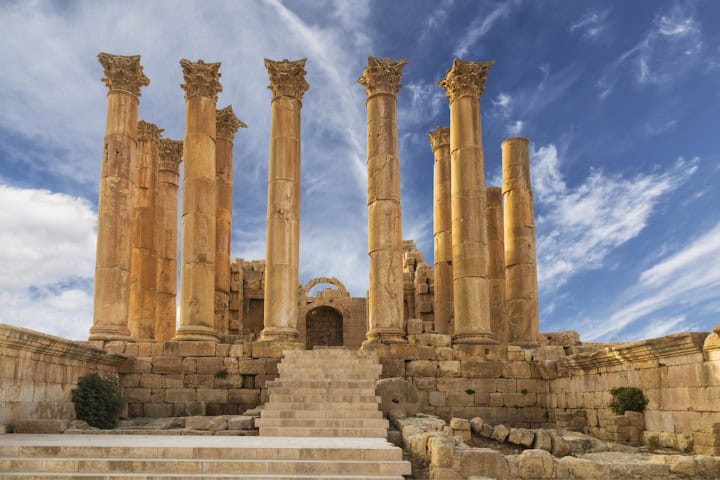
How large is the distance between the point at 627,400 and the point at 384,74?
49.9 ft

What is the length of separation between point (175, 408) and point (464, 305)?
35.5 feet

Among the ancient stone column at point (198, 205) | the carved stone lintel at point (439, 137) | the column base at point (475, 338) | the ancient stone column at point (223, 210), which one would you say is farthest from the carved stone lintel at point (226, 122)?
the column base at point (475, 338)

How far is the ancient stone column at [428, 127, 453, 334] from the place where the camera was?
1225 inches

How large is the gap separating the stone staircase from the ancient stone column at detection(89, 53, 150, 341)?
6.51 metres

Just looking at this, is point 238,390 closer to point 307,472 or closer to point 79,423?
point 79,423

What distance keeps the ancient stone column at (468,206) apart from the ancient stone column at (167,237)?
503 inches

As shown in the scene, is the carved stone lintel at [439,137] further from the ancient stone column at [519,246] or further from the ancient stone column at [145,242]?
the ancient stone column at [145,242]

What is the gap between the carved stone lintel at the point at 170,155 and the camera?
3262 cm

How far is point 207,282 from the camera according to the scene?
25.5 metres

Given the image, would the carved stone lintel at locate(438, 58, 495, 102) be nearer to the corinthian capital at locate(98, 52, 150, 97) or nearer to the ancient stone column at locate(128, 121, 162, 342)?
the corinthian capital at locate(98, 52, 150, 97)

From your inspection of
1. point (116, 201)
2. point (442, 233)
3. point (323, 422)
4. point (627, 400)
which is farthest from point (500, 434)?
point (116, 201)

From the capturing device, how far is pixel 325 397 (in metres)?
19.4

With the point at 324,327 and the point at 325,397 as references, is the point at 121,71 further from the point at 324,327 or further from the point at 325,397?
the point at 324,327

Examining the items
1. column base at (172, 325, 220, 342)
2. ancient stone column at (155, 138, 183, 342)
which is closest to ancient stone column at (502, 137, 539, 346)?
column base at (172, 325, 220, 342)
